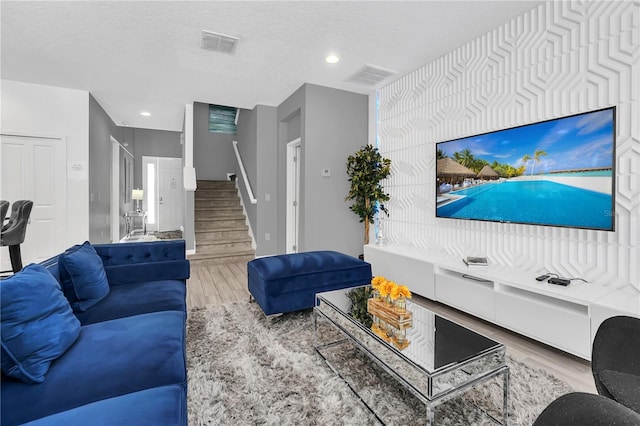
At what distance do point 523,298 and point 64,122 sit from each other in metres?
6.25

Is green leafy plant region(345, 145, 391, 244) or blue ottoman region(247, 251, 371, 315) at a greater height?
green leafy plant region(345, 145, 391, 244)

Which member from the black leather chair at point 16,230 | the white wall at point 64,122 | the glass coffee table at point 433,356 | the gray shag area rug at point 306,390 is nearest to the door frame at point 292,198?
the gray shag area rug at point 306,390

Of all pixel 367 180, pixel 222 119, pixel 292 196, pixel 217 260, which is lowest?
pixel 217 260

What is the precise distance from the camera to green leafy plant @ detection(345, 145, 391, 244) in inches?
171

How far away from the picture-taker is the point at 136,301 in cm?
204

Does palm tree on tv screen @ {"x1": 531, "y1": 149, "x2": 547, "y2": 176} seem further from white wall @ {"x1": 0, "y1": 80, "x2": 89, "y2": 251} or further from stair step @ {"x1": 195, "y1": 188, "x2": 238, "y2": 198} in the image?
stair step @ {"x1": 195, "y1": 188, "x2": 238, "y2": 198}

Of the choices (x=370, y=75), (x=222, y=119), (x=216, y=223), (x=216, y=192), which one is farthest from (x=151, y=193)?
(x=370, y=75)

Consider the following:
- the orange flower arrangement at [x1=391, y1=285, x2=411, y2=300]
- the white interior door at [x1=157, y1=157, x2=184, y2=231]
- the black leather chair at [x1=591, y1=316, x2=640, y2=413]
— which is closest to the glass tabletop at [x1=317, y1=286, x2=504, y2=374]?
the orange flower arrangement at [x1=391, y1=285, x2=411, y2=300]

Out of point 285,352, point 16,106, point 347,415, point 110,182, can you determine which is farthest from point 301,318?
point 110,182

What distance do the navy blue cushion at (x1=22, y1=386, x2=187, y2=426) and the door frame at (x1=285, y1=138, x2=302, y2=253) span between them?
432cm

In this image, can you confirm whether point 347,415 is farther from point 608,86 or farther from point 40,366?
point 608,86

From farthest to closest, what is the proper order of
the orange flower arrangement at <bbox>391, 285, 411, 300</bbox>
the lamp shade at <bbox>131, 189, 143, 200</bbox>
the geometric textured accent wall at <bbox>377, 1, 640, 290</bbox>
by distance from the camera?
the lamp shade at <bbox>131, 189, 143, 200</bbox> → the geometric textured accent wall at <bbox>377, 1, 640, 290</bbox> → the orange flower arrangement at <bbox>391, 285, 411, 300</bbox>

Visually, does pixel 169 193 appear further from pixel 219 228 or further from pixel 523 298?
pixel 523 298

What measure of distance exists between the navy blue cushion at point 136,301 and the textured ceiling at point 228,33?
94.9 inches
